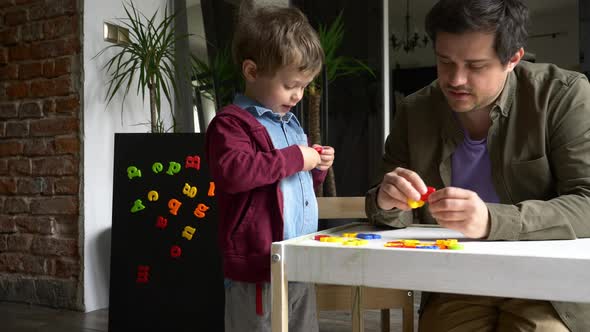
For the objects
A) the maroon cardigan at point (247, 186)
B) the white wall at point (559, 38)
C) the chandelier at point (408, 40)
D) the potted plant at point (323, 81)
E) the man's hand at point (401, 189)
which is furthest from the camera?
the chandelier at point (408, 40)

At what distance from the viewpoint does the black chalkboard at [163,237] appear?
2471 mm

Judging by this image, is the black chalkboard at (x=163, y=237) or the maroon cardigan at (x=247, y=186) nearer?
the maroon cardigan at (x=247, y=186)

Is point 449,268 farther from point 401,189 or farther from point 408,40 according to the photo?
point 408,40

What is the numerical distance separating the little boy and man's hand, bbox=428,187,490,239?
1.38 ft

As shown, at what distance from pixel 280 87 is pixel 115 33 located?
2108 millimetres

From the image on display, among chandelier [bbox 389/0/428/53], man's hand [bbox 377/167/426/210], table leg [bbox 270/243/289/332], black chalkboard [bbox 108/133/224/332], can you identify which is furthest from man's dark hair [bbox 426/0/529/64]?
chandelier [bbox 389/0/428/53]

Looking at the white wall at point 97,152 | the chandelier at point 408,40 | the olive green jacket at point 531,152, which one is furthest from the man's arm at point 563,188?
the chandelier at point 408,40

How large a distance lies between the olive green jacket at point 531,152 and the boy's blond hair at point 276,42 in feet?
0.94

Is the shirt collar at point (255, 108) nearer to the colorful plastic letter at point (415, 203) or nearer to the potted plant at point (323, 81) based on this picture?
the colorful plastic letter at point (415, 203)

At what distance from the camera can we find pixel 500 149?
4.16ft

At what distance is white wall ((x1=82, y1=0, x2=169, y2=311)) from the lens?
10.0ft

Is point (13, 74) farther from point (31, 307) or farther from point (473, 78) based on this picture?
point (473, 78)

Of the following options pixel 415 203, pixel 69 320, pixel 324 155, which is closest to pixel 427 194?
pixel 415 203

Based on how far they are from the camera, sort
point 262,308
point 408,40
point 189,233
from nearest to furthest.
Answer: point 262,308
point 189,233
point 408,40
